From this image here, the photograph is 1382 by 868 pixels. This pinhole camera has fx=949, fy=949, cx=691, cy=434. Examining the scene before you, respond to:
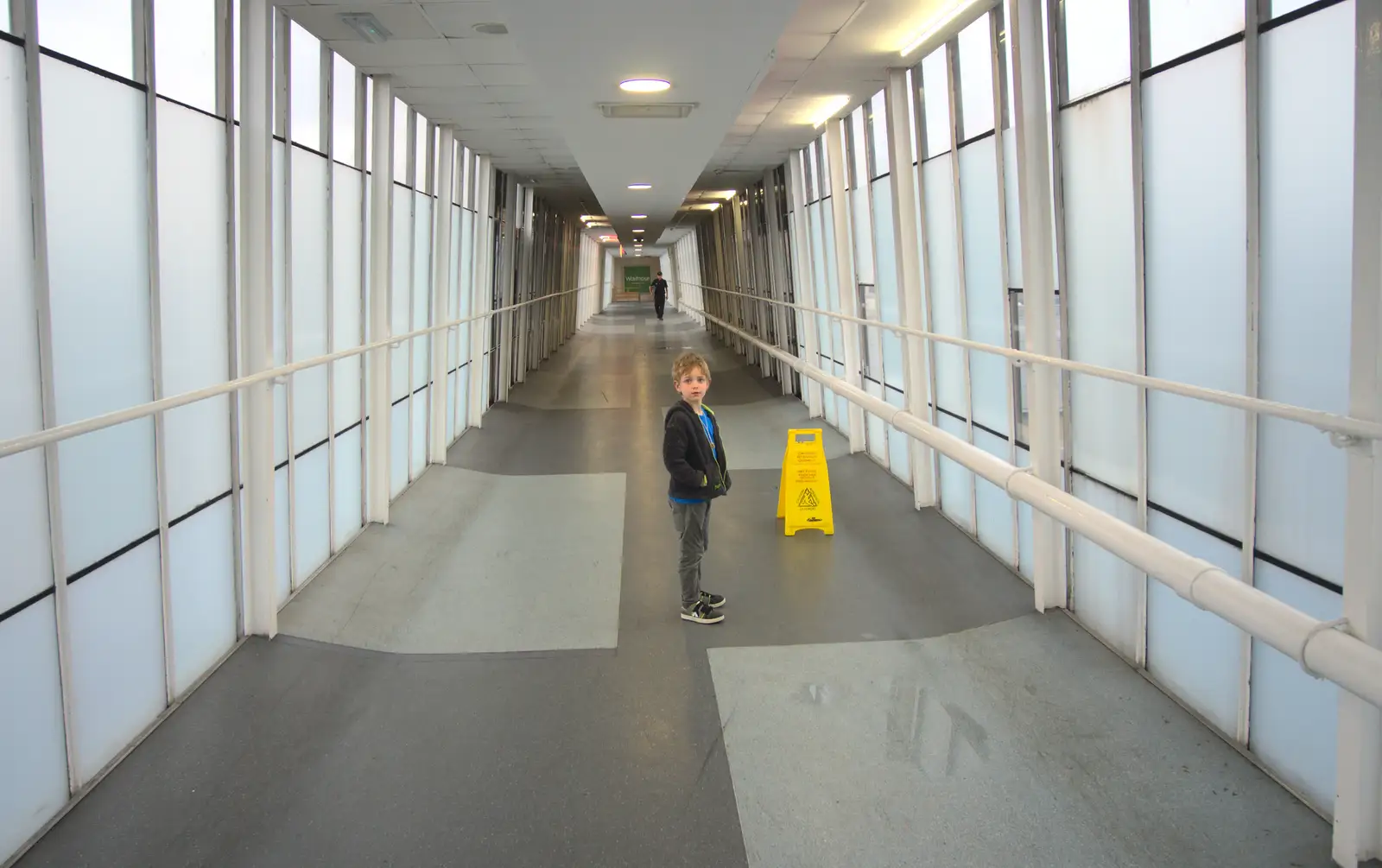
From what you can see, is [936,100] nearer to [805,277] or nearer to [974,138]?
[974,138]

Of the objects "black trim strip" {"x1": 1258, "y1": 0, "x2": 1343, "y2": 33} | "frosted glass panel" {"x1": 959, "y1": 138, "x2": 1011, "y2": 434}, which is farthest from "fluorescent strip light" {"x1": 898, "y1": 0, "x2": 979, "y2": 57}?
"black trim strip" {"x1": 1258, "y1": 0, "x2": 1343, "y2": 33}

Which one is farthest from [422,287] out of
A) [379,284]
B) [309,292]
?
[309,292]

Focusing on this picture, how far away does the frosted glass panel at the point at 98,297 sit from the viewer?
156 inches

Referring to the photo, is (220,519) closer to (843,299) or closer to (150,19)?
(150,19)

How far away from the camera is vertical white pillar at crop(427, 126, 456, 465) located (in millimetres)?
11078

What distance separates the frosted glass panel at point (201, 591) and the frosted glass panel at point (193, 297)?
0.15 m

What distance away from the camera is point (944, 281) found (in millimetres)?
8289

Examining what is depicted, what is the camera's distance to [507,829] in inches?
153

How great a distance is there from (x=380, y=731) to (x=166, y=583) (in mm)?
1324

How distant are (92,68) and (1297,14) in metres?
5.01

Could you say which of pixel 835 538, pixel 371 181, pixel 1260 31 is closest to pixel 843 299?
pixel 835 538

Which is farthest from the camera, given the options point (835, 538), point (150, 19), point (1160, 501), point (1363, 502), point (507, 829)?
point (835, 538)

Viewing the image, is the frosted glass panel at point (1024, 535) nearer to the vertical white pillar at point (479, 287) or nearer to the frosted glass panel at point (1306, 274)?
the frosted glass panel at point (1306, 274)

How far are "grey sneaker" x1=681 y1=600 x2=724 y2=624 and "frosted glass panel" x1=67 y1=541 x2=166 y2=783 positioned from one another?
2985mm
